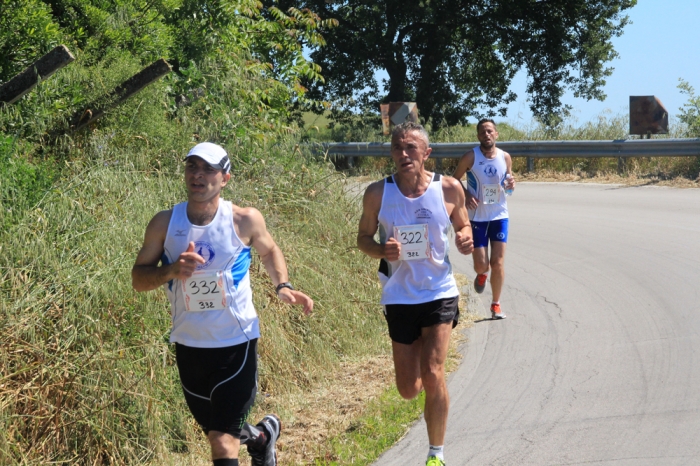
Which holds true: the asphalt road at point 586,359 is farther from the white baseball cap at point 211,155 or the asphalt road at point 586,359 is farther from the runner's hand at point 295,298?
the white baseball cap at point 211,155

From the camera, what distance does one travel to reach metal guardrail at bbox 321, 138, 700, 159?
18516 millimetres

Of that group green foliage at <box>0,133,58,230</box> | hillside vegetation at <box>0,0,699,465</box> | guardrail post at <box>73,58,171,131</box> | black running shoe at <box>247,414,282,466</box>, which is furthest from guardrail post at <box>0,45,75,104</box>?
black running shoe at <box>247,414,282,466</box>

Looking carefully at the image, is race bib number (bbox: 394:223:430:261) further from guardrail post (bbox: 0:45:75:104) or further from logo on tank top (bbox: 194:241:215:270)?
guardrail post (bbox: 0:45:75:104)

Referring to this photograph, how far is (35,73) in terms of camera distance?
25.6ft

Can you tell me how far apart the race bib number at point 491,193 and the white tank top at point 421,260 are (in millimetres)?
3825

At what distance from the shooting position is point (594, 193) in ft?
58.5

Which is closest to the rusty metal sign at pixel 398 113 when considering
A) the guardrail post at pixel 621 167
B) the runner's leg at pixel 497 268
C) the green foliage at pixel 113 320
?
the guardrail post at pixel 621 167

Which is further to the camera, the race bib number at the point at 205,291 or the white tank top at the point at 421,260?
the white tank top at the point at 421,260

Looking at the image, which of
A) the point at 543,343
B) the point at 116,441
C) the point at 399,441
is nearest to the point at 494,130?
the point at 543,343

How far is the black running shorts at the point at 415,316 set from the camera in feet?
19.4

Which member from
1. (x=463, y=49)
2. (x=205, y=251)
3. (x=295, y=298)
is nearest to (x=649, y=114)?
(x=463, y=49)

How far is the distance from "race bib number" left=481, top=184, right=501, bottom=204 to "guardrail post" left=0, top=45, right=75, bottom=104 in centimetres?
441

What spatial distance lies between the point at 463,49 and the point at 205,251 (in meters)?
28.0

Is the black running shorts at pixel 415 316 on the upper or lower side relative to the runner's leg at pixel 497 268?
upper
